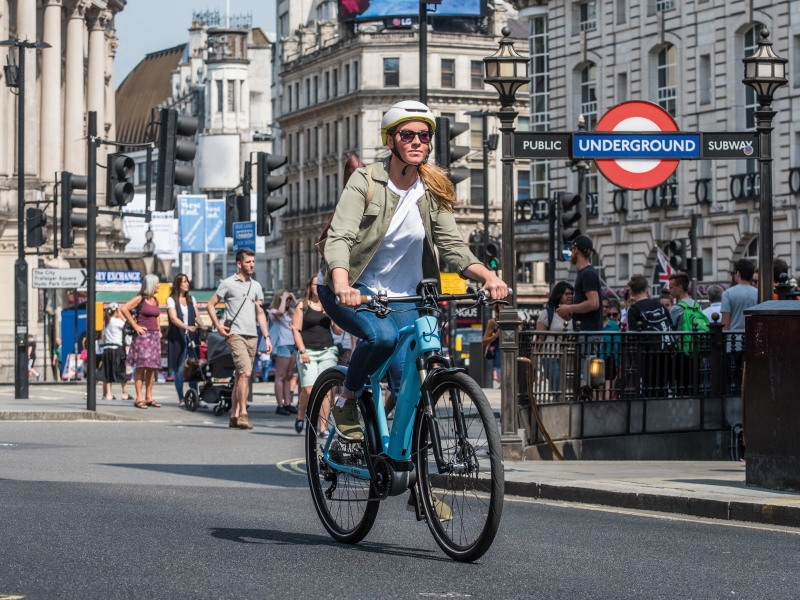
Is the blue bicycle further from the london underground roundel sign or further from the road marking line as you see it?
the london underground roundel sign

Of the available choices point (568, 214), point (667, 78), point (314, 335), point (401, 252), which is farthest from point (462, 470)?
point (667, 78)

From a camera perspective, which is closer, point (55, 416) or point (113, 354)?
point (55, 416)

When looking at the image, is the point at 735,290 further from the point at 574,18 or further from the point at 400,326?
the point at 574,18

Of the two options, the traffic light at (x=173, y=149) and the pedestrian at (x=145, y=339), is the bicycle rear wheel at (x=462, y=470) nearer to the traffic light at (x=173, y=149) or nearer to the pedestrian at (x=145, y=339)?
the pedestrian at (x=145, y=339)

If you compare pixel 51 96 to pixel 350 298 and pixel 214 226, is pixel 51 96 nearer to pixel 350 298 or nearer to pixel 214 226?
pixel 214 226

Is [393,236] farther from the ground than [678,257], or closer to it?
closer to it

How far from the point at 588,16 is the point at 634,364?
52687mm

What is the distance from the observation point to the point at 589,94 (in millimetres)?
67000

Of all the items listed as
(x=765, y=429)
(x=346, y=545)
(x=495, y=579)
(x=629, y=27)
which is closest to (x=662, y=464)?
(x=765, y=429)

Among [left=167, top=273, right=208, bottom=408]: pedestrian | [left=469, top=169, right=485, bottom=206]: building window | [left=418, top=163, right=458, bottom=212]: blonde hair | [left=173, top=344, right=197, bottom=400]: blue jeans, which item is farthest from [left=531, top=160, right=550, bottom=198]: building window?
[left=418, top=163, right=458, bottom=212]: blonde hair

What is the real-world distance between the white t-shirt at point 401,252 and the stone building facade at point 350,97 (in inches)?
3472

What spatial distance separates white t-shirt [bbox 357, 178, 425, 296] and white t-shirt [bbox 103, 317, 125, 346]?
1911cm

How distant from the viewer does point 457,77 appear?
355 ft

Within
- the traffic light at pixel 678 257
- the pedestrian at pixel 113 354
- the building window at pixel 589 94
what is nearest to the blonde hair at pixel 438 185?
the pedestrian at pixel 113 354
